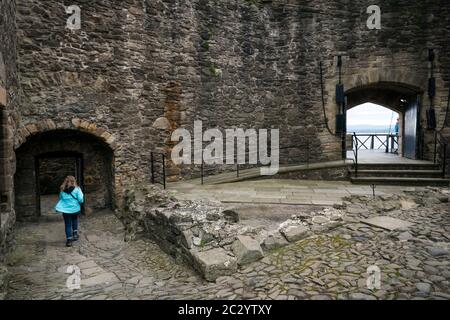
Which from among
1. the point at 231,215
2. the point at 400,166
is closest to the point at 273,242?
the point at 231,215

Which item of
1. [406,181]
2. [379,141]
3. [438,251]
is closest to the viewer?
[438,251]

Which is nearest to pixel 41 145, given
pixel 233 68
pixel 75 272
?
pixel 75 272

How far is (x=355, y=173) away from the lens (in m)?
9.49

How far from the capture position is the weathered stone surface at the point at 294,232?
494 cm

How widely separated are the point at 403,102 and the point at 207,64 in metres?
8.29

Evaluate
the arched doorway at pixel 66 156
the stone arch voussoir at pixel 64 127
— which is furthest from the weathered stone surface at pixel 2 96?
the arched doorway at pixel 66 156

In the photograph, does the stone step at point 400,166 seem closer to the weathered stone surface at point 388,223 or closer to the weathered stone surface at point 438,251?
the weathered stone surface at point 388,223

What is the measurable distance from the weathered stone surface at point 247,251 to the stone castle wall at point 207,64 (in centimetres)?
446

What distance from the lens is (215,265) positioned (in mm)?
4367

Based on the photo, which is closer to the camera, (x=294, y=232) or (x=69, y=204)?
(x=294, y=232)

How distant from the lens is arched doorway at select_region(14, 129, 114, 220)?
26.0ft

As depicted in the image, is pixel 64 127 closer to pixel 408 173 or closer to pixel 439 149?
pixel 408 173

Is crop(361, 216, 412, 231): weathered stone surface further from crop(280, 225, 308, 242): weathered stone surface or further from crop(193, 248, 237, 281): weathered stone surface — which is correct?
crop(193, 248, 237, 281): weathered stone surface
